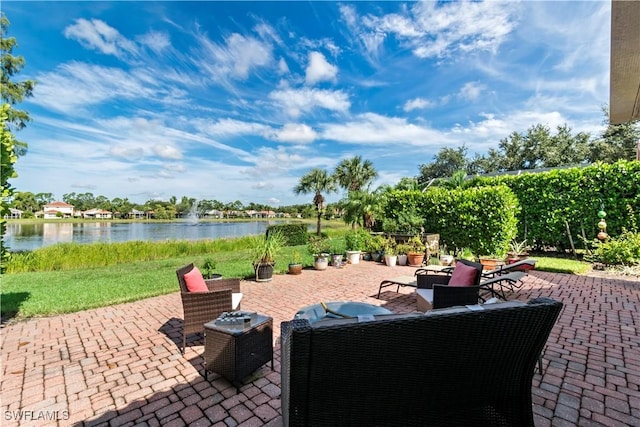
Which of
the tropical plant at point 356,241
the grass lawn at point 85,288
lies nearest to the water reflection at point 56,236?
the grass lawn at point 85,288

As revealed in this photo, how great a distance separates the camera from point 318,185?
750 inches

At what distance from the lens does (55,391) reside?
258 centimetres

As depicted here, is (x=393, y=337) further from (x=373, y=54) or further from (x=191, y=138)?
(x=191, y=138)

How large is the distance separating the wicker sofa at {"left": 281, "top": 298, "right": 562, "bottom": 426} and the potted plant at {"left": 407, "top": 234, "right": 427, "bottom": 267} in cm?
729

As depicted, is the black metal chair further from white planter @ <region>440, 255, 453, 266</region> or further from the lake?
the lake

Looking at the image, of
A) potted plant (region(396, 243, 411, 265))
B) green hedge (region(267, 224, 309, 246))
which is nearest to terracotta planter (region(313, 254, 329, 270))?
potted plant (region(396, 243, 411, 265))

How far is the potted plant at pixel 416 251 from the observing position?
345 inches

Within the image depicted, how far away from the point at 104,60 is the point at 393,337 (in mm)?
12723

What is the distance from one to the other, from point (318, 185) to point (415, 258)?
1121 centimetres

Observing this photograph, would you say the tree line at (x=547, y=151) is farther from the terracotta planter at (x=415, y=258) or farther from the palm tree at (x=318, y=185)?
the terracotta planter at (x=415, y=258)

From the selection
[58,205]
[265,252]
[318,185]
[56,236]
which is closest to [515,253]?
[265,252]

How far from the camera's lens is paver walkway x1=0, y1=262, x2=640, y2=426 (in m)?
2.23

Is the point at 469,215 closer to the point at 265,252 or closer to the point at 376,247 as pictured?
the point at 376,247

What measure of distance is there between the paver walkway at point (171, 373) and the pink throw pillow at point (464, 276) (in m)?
1.04
